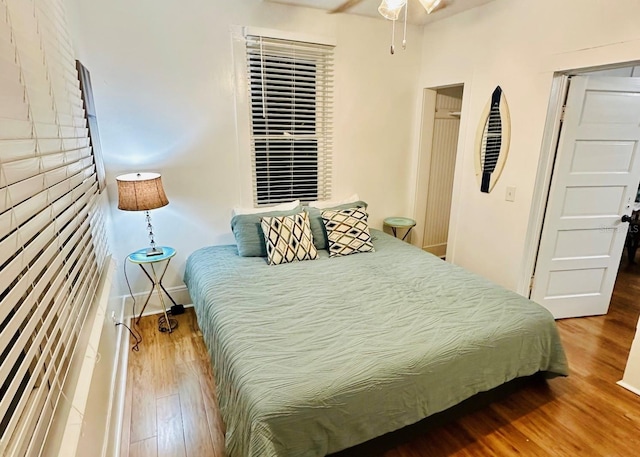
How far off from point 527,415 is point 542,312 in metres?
0.60

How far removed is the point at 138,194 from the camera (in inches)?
99.0

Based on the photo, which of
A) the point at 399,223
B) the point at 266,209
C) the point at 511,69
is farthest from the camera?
the point at 399,223

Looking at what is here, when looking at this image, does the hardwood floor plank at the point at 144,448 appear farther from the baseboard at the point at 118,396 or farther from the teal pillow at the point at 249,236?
the teal pillow at the point at 249,236

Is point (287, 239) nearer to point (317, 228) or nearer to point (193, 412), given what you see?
point (317, 228)

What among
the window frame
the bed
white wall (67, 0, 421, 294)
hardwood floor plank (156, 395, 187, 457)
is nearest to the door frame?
the bed

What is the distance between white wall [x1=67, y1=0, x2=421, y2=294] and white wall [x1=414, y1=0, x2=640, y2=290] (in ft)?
2.08

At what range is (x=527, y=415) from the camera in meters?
2.00

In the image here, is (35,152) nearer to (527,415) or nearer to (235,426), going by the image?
(235,426)

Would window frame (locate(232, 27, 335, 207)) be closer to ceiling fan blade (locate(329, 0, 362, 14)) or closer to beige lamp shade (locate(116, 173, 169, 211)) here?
ceiling fan blade (locate(329, 0, 362, 14))

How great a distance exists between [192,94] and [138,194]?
3.26 feet

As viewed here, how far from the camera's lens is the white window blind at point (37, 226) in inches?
32.2

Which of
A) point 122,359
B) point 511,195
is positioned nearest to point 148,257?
point 122,359

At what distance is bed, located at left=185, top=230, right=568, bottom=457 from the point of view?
4.60 feet

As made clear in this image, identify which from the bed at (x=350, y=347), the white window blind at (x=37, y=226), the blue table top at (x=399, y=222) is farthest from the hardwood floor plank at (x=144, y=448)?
the blue table top at (x=399, y=222)
